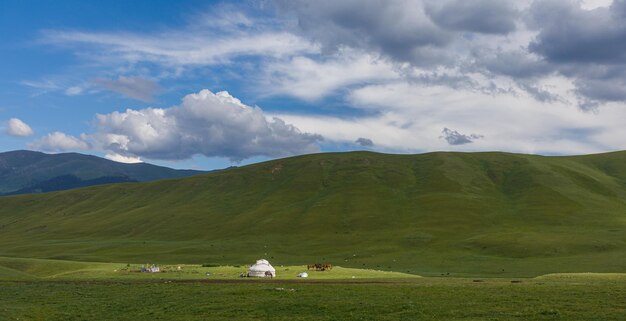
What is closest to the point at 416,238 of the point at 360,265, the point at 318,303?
the point at 360,265

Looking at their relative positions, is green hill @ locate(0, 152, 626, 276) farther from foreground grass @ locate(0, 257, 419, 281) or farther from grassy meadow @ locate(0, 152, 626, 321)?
foreground grass @ locate(0, 257, 419, 281)

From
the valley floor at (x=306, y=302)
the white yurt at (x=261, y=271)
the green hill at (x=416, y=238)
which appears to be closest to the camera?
the valley floor at (x=306, y=302)

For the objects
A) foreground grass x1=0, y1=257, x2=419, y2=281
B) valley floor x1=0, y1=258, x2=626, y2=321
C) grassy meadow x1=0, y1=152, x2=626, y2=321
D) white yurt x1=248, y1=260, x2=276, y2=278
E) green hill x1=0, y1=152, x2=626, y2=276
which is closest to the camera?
valley floor x1=0, y1=258, x2=626, y2=321

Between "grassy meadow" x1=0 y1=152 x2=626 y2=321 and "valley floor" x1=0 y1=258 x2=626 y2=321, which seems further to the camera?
"grassy meadow" x1=0 y1=152 x2=626 y2=321

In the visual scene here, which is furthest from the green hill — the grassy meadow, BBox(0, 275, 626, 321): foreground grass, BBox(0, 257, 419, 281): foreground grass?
BBox(0, 275, 626, 321): foreground grass

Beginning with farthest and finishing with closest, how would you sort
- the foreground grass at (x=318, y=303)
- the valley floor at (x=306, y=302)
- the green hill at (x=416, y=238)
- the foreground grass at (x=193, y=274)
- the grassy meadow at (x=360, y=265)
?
the green hill at (x=416, y=238) → the foreground grass at (x=193, y=274) → the grassy meadow at (x=360, y=265) → the valley floor at (x=306, y=302) → the foreground grass at (x=318, y=303)

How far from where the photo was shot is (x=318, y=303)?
43719 millimetres

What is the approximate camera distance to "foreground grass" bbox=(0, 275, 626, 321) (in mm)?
37281

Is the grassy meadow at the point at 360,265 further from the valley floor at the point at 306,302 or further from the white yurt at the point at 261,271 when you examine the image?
the white yurt at the point at 261,271

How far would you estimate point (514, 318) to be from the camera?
3441cm

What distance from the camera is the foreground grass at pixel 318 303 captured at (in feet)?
122

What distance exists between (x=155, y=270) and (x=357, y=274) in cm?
2953

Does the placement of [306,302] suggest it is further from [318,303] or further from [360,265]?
[360,265]

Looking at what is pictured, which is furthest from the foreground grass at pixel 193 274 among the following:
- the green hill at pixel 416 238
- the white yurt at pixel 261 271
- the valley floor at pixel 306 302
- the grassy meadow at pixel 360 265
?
the green hill at pixel 416 238
